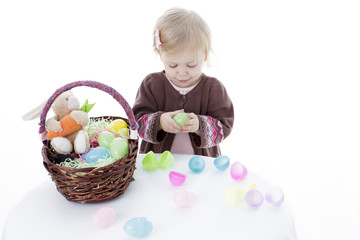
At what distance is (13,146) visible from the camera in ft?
8.02

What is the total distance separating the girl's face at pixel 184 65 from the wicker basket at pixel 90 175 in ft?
1.02

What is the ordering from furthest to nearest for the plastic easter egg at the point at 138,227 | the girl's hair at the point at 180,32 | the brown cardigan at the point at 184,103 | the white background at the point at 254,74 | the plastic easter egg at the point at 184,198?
the white background at the point at 254,74 → the brown cardigan at the point at 184,103 → the girl's hair at the point at 180,32 → the plastic easter egg at the point at 184,198 → the plastic easter egg at the point at 138,227

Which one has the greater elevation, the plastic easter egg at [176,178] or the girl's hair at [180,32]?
the girl's hair at [180,32]

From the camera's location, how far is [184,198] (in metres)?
1.06

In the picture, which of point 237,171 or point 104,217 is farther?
point 237,171

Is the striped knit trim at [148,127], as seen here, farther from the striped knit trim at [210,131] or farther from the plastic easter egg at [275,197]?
the plastic easter egg at [275,197]

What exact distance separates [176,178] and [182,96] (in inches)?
16.2

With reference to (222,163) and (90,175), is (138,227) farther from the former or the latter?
(222,163)

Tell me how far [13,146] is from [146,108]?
1.35m

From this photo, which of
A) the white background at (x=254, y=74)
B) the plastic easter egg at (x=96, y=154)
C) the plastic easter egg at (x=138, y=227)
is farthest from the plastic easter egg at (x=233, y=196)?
the white background at (x=254, y=74)

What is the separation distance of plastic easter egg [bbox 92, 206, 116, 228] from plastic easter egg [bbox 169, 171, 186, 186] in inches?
8.6

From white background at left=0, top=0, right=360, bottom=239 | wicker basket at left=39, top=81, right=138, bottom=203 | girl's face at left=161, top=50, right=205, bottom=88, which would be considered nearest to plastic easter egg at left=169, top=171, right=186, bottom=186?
wicker basket at left=39, top=81, right=138, bottom=203

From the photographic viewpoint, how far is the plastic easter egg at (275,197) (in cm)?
108

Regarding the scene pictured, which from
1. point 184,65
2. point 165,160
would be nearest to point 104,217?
point 165,160
